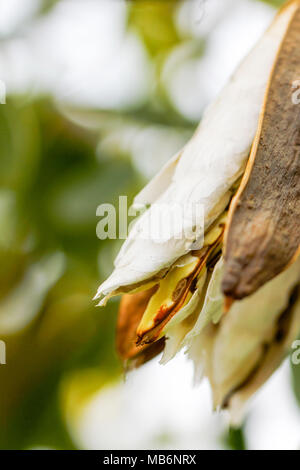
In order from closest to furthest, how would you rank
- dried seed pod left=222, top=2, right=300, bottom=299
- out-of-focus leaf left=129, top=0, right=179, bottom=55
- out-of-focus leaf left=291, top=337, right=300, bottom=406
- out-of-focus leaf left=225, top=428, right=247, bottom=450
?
dried seed pod left=222, top=2, right=300, bottom=299
out-of-focus leaf left=291, top=337, right=300, bottom=406
out-of-focus leaf left=225, top=428, right=247, bottom=450
out-of-focus leaf left=129, top=0, right=179, bottom=55

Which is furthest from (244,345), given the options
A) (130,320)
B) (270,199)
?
(270,199)

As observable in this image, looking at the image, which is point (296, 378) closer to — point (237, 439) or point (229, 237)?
point (237, 439)

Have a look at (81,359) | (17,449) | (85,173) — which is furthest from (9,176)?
(17,449)

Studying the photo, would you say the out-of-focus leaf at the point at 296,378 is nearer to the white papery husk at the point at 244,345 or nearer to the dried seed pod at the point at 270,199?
the white papery husk at the point at 244,345

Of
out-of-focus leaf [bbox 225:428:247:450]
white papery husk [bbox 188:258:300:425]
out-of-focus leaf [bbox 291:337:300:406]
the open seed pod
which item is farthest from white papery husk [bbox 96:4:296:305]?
out-of-focus leaf [bbox 225:428:247:450]

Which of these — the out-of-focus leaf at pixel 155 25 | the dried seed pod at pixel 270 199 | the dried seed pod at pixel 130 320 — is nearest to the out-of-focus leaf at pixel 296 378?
the dried seed pod at pixel 130 320

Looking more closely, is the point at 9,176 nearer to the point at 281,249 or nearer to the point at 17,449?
the point at 17,449

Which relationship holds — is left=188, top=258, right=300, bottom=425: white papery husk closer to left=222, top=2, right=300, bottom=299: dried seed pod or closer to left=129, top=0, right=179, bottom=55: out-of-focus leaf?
left=222, top=2, right=300, bottom=299: dried seed pod
